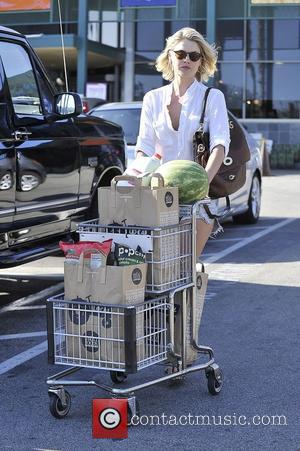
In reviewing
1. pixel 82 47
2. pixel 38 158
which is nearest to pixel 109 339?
pixel 38 158

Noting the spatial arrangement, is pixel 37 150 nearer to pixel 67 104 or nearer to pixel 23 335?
pixel 67 104

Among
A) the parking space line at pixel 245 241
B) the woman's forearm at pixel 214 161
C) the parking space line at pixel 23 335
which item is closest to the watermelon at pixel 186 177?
the woman's forearm at pixel 214 161

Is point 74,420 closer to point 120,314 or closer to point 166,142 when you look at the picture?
point 120,314

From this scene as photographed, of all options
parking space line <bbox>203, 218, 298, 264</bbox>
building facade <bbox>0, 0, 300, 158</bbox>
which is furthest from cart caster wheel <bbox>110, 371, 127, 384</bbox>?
building facade <bbox>0, 0, 300, 158</bbox>

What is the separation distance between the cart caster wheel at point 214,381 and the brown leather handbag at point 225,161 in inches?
→ 42.5

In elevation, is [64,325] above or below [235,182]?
below

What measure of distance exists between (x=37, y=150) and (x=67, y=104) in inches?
24.1

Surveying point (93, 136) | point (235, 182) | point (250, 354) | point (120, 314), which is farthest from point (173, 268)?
point (93, 136)

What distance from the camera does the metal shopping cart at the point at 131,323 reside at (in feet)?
13.1

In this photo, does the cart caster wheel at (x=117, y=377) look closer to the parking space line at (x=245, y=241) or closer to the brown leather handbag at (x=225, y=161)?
the brown leather handbag at (x=225, y=161)

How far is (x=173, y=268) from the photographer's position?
14.0 ft

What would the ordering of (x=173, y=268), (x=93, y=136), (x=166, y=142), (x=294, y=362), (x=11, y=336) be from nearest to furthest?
(x=173, y=268), (x=166, y=142), (x=294, y=362), (x=11, y=336), (x=93, y=136)

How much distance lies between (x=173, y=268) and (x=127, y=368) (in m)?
0.63

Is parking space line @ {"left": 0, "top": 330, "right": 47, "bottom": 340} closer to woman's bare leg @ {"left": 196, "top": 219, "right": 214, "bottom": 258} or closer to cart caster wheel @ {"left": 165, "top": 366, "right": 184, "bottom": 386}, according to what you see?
cart caster wheel @ {"left": 165, "top": 366, "right": 184, "bottom": 386}
